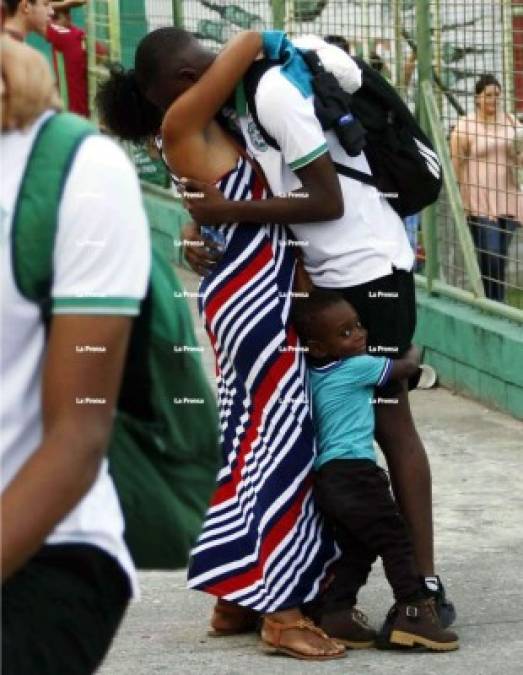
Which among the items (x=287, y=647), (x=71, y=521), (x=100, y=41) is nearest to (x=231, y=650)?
(x=287, y=647)

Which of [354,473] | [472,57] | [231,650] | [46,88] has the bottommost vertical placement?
[231,650]

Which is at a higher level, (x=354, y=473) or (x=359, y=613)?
(x=354, y=473)

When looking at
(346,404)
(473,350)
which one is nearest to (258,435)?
(346,404)

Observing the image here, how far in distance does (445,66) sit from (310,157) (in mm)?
4171

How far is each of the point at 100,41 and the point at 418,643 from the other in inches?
393

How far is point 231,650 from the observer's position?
5359 millimetres

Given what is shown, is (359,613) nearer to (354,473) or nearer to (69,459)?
(354,473)

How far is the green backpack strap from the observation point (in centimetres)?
240

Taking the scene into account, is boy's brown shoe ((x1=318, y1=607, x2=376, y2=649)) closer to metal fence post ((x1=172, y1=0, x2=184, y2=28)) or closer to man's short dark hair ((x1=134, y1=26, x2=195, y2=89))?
man's short dark hair ((x1=134, y1=26, x2=195, y2=89))

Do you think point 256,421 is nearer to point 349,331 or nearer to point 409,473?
point 349,331

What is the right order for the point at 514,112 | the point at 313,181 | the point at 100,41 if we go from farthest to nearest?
the point at 100,41 → the point at 514,112 → the point at 313,181

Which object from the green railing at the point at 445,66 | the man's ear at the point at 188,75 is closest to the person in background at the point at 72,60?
the green railing at the point at 445,66

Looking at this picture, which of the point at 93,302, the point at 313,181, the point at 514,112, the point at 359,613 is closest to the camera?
the point at 93,302

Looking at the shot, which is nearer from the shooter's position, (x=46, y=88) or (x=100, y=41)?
(x=46, y=88)
